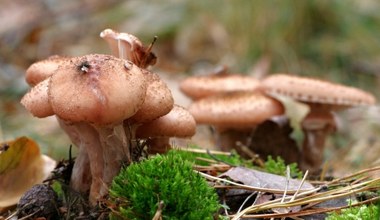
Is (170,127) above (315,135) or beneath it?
beneath

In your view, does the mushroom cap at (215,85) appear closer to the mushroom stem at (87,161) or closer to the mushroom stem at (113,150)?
the mushroom stem at (87,161)

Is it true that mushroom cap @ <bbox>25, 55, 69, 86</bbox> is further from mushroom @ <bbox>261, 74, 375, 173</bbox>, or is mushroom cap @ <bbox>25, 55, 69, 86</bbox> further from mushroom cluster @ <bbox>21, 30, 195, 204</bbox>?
mushroom @ <bbox>261, 74, 375, 173</bbox>

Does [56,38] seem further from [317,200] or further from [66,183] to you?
[317,200]

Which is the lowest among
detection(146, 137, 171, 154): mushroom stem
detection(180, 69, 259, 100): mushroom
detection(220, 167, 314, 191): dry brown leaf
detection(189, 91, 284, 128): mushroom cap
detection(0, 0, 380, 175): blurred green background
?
detection(220, 167, 314, 191): dry brown leaf

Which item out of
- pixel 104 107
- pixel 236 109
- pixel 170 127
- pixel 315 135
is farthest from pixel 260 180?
pixel 315 135

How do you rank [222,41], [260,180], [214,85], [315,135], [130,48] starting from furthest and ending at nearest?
[222,41] → [315,135] → [214,85] → [260,180] → [130,48]

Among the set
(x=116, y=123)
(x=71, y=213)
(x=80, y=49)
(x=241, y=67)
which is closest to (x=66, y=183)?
(x=71, y=213)

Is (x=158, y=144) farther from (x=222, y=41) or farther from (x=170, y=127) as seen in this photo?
(x=222, y=41)

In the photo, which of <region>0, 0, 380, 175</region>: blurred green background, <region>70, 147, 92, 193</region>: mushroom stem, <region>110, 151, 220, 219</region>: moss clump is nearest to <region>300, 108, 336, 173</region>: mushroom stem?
<region>0, 0, 380, 175</region>: blurred green background
